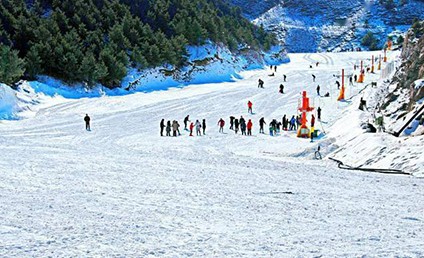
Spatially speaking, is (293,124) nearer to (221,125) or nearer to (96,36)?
(221,125)

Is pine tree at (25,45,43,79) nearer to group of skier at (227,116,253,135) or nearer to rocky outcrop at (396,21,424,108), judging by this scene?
group of skier at (227,116,253,135)

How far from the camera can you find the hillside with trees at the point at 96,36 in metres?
44.4

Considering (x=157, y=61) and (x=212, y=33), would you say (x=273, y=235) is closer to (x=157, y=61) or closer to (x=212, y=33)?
(x=157, y=61)

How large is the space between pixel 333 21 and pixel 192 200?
135956 mm

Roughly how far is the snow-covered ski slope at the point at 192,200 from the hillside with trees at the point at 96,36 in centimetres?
1716

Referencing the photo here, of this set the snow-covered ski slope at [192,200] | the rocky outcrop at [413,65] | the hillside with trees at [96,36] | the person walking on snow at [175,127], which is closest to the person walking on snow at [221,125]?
the person walking on snow at [175,127]

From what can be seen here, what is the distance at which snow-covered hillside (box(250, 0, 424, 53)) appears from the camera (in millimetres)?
126556

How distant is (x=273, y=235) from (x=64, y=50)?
4112 centimetres

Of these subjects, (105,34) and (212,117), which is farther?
(105,34)

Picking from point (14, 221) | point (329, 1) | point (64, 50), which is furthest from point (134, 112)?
point (329, 1)

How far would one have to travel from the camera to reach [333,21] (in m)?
140

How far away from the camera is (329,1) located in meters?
151

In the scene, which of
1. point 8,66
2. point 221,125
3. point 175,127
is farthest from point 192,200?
point 8,66

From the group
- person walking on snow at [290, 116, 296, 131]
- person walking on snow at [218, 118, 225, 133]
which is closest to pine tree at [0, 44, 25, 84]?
person walking on snow at [218, 118, 225, 133]
